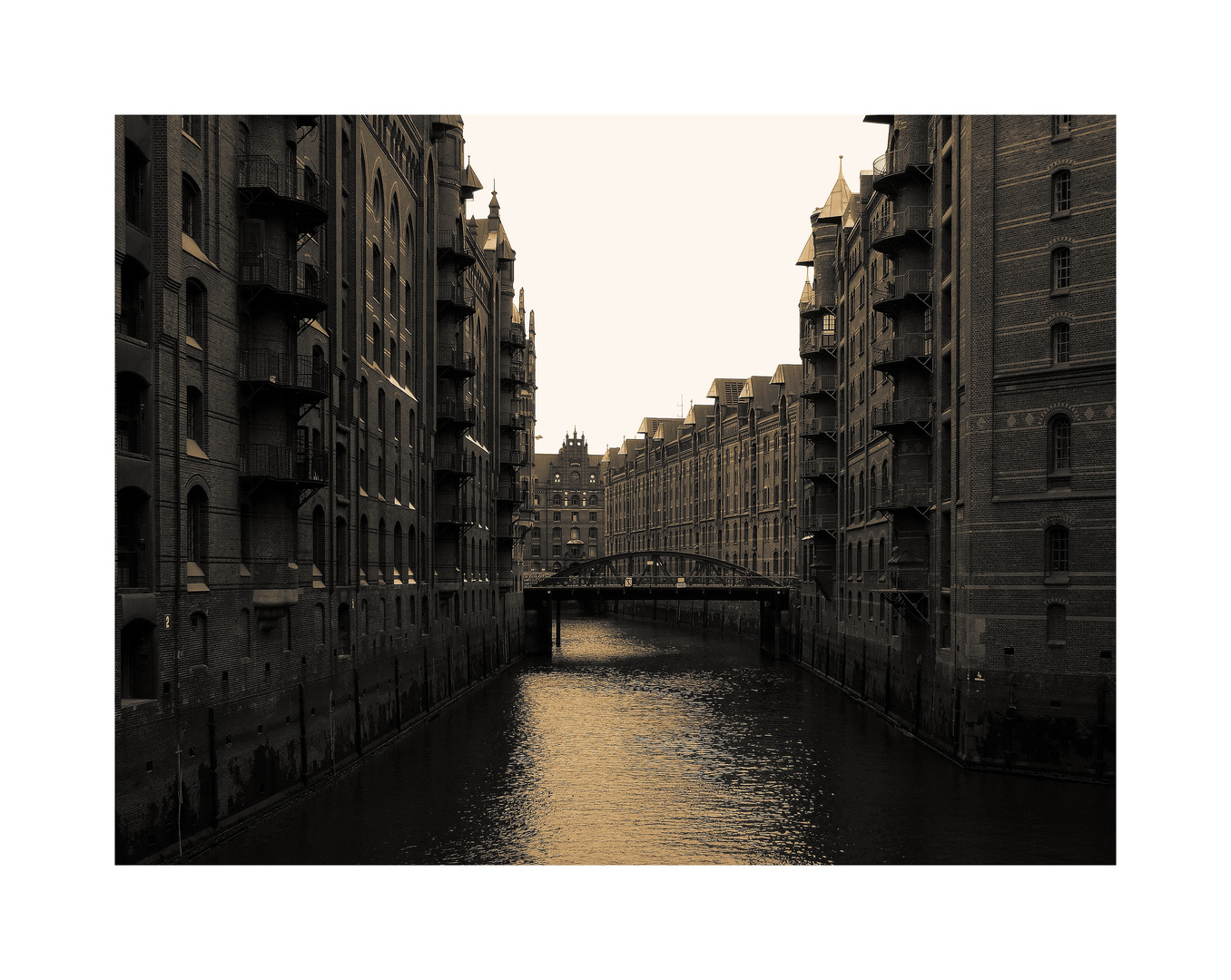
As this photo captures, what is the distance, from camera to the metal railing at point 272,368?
928 inches

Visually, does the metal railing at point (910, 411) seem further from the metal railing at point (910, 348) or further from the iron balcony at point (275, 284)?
the iron balcony at point (275, 284)

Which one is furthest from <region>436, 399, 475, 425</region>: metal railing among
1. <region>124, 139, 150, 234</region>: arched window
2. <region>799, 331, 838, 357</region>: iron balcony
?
<region>124, 139, 150, 234</region>: arched window

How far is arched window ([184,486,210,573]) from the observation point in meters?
21.0

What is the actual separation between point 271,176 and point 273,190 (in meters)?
0.55

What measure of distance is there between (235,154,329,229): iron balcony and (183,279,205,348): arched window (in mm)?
3046

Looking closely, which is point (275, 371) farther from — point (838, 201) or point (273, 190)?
point (838, 201)

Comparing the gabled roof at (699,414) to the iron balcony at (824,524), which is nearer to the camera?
the iron balcony at (824,524)

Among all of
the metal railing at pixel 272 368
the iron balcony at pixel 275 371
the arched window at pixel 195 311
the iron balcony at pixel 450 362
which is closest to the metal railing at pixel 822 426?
the iron balcony at pixel 450 362

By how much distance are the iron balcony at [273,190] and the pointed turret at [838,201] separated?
119 ft

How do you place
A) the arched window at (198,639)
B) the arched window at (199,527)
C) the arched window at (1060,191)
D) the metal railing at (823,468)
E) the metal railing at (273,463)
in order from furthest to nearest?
the metal railing at (823,468) → the arched window at (1060,191) → the metal railing at (273,463) → the arched window at (199,527) → the arched window at (198,639)

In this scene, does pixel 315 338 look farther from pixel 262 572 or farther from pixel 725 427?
pixel 725 427

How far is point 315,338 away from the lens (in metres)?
28.4

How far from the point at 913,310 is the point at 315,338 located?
1992cm

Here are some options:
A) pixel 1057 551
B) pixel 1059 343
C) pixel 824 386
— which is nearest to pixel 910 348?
pixel 1059 343
